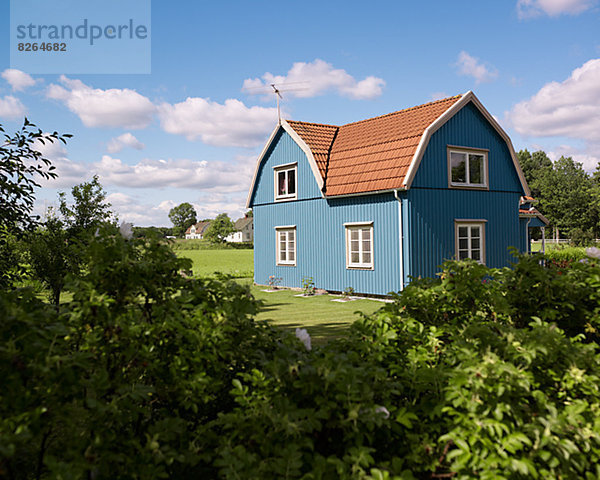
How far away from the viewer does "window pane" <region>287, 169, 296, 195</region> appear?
1916 cm

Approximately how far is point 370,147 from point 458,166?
3.24 metres

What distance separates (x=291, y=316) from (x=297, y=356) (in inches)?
369

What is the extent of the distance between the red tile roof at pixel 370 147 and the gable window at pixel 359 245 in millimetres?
1294

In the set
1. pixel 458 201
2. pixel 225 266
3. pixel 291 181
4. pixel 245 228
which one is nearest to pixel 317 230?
pixel 291 181

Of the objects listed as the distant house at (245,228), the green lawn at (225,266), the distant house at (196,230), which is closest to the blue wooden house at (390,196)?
the green lawn at (225,266)

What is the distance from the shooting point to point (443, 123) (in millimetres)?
15828

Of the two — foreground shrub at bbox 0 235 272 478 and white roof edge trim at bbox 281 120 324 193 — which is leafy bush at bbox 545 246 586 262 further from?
white roof edge trim at bbox 281 120 324 193

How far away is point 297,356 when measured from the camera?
314cm

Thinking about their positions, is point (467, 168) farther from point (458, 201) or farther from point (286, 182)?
point (286, 182)

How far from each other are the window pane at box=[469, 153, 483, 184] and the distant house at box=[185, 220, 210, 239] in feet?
448

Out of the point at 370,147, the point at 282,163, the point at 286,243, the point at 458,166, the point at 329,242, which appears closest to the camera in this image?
the point at 370,147

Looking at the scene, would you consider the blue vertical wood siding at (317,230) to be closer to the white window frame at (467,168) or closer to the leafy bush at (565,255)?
the white window frame at (467,168)

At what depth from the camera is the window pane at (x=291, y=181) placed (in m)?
19.2

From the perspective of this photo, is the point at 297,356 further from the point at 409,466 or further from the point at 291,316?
the point at 291,316
